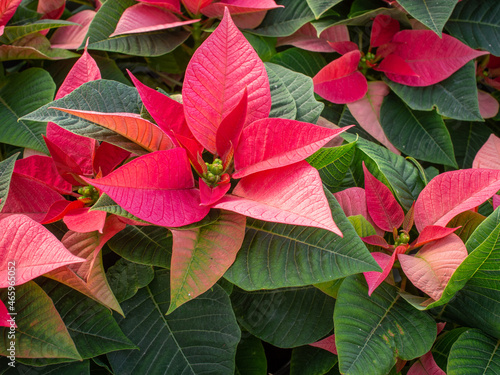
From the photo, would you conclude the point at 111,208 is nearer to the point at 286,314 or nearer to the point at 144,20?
the point at 286,314

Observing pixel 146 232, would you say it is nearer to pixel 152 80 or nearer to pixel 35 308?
pixel 35 308

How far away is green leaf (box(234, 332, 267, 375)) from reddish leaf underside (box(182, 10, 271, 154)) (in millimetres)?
338

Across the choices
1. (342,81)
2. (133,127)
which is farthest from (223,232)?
(342,81)

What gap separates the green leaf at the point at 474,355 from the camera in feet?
1.63

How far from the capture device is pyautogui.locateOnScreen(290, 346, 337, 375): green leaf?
60 cm

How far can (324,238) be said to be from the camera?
47cm

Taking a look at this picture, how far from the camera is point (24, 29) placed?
0.72 metres

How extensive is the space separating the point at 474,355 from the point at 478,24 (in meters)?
0.64

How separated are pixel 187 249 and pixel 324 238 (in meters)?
0.15

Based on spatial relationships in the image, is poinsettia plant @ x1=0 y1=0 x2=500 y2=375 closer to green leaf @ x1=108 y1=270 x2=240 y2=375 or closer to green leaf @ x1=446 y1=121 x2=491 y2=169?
green leaf @ x1=108 y1=270 x2=240 y2=375

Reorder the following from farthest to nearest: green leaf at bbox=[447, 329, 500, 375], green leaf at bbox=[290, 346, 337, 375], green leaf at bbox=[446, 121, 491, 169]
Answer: green leaf at bbox=[446, 121, 491, 169], green leaf at bbox=[290, 346, 337, 375], green leaf at bbox=[447, 329, 500, 375]

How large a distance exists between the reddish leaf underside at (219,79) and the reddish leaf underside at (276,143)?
0.04 meters

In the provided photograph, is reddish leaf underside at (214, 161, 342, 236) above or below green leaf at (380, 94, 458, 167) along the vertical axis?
above

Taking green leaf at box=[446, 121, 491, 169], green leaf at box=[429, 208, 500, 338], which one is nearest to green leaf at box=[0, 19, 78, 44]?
green leaf at box=[429, 208, 500, 338]
